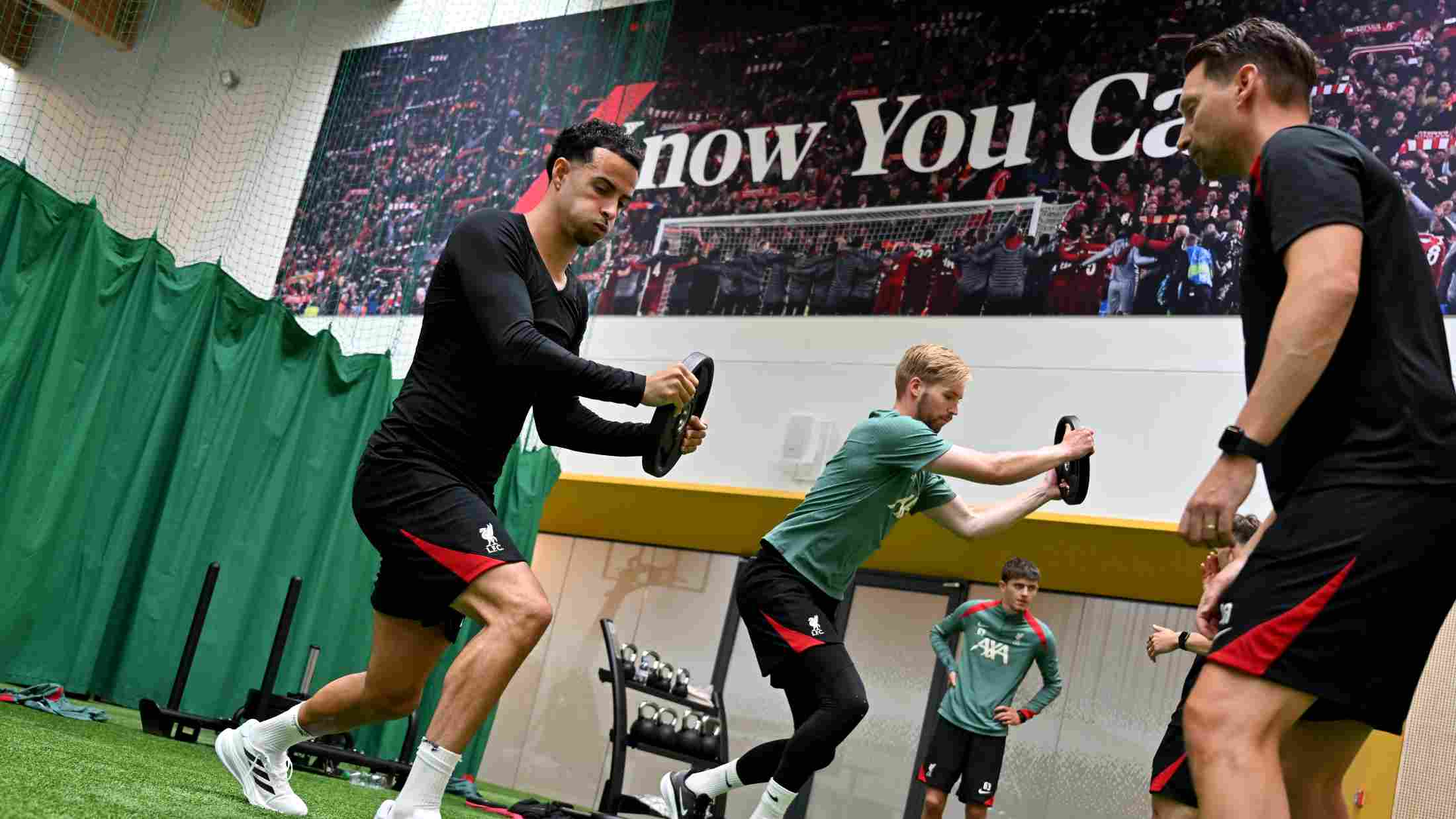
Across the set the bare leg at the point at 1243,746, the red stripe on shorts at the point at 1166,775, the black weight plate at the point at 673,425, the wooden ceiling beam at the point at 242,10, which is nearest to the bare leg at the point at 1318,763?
the bare leg at the point at 1243,746

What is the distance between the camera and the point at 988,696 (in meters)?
6.54

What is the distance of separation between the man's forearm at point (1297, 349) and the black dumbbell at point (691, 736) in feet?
13.7

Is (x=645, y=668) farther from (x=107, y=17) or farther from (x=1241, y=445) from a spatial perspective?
(x=107, y=17)

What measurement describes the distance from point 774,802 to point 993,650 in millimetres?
3334

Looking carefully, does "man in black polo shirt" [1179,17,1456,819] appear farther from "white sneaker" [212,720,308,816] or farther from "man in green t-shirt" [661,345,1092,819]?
"white sneaker" [212,720,308,816]

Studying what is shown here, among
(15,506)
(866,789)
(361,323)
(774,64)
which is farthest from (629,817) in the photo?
(774,64)

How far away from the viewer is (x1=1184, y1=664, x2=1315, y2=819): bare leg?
1.57 meters

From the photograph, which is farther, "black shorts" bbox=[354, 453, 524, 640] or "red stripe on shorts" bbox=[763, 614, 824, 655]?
"red stripe on shorts" bbox=[763, 614, 824, 655]

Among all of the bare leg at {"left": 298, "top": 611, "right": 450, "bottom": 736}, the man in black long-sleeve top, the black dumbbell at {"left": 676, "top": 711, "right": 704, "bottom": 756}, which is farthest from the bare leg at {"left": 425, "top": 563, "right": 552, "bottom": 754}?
the black dumbbell at {"left": 676, "top": 711, "right": 704, "bottom": 756}

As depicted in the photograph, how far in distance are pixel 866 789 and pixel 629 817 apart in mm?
1609

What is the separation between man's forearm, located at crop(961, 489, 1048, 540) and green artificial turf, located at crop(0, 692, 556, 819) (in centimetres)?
203

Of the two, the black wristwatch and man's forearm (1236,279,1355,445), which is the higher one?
man's forearm (1236,279,1355,445)

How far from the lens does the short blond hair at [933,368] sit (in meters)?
3.79

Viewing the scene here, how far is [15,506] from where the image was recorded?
5.73 metres
